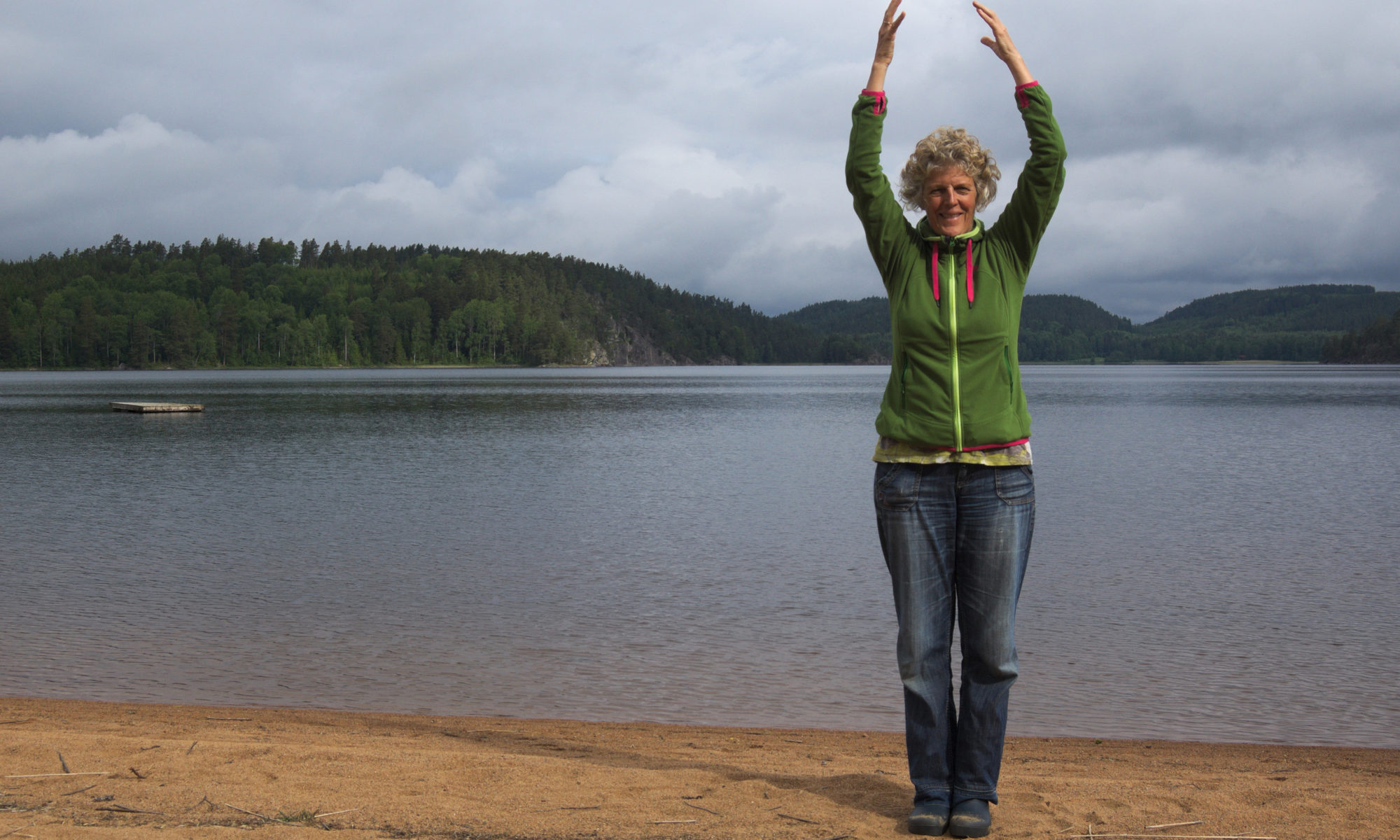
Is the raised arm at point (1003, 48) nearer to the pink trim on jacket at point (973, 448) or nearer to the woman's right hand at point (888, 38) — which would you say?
the woman's right hand at point (888, 38)

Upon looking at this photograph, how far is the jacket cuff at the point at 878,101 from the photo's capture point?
4273mm

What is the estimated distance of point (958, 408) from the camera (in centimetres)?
408

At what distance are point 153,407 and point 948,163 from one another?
171 ft

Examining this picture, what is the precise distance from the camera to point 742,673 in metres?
8.73

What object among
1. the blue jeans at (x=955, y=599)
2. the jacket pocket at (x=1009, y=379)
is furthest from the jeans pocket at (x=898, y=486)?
the jacket pocket at (x=1009, y=379)

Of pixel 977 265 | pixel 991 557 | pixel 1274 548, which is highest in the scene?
pixel 977 265

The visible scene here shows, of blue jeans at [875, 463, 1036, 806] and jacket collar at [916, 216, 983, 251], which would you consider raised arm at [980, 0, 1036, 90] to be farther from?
blue jeans at [875, 463, 1036, 806]

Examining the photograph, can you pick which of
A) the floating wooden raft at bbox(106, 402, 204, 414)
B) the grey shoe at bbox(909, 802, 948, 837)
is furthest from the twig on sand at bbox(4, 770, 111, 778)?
the floating wooden raft at bbox(106, 402, 204, 414)

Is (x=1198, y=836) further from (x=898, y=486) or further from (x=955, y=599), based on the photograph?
(x=898, y=486)

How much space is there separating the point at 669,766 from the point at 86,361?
210 m

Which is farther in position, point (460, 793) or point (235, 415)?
point (235, 415)

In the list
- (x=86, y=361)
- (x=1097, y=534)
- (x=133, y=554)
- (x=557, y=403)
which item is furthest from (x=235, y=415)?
(x=86, y=361)

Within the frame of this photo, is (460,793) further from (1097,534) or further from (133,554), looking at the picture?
(1097,534)

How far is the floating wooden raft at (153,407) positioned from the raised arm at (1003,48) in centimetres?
5144
